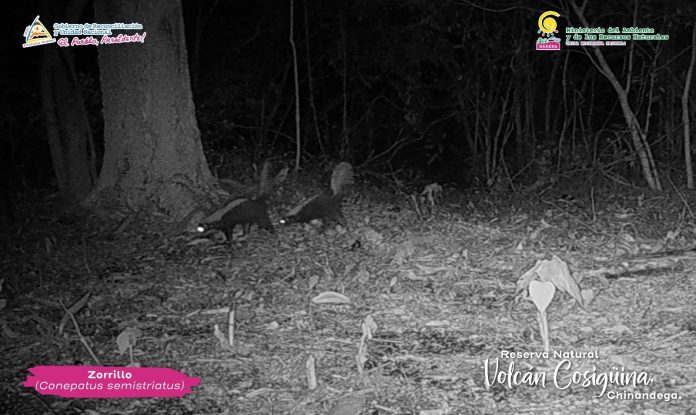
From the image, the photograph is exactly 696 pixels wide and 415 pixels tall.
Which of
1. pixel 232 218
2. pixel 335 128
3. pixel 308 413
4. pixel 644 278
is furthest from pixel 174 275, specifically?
pixel 335 128

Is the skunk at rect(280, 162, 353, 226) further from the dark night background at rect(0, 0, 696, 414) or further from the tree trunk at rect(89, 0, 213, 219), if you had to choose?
the tree trunk at rect(89, 0, 213, 219)

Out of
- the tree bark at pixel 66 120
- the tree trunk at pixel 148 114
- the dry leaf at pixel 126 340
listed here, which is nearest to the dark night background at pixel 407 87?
the tree bark at pixel 66 120

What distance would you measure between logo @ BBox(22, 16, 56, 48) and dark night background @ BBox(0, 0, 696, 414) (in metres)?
0.14

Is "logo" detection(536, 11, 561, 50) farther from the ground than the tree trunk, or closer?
farther from the ground

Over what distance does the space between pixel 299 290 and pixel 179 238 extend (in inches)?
58.5

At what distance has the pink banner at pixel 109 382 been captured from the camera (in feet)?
10.4

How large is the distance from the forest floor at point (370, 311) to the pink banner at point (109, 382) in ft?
0.19

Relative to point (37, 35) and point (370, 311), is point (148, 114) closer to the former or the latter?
point (37, 35)

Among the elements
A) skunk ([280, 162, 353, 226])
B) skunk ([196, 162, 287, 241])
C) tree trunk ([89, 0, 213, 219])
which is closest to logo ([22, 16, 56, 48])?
tree trunk ([89, 0, 213, 219])

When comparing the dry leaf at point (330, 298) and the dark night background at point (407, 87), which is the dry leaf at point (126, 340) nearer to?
the dry leaf at point (330, 298)

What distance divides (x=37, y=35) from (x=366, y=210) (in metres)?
3.47

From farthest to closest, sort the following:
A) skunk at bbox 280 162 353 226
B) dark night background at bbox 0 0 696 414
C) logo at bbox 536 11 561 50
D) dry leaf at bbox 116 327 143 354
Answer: logo at bbox 536 11 561 50 < skunk at bbox 280 162 353 226 < dark night background at bbox 0 0 696 414 < dry leaf at bbox 116 327 143 354

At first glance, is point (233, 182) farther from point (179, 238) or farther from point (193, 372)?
point (193, 372)

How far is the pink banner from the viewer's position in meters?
3.18
